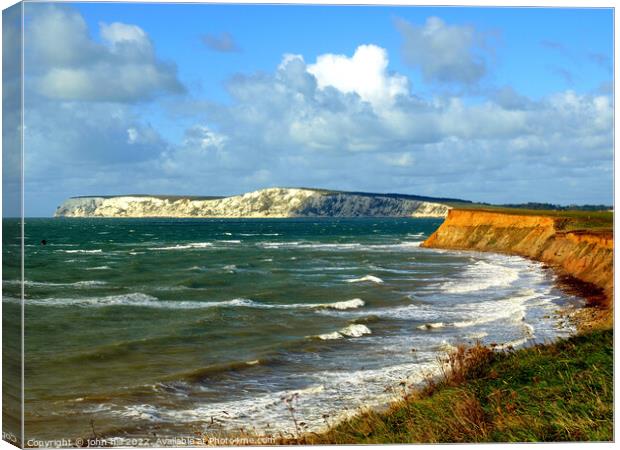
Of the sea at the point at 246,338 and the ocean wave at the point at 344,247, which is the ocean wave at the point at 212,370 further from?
the ocean wave at the point at 344,247

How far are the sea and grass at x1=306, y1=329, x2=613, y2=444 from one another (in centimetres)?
123

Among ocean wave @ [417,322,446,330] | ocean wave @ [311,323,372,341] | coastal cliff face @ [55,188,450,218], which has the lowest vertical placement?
ocean wave @ [311,323,372,341]

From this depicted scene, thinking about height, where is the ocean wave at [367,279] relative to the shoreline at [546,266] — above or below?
below

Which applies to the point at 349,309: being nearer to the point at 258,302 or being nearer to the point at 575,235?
the point at 258,302

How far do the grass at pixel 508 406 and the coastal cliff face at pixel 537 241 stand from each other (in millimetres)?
9698

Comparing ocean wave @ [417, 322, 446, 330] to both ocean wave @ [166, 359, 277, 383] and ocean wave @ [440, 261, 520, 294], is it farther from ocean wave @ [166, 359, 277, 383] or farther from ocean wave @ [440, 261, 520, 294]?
ocean wave @ [440, 261, 520, 294]

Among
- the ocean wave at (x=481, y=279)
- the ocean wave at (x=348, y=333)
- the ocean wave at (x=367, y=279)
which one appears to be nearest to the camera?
the ocean wave at (x=348, y=333)

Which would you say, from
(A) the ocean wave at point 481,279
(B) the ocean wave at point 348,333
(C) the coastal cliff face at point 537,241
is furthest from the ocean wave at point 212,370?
(A) the ocean wave at point 481,279

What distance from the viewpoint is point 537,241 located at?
44.8 m

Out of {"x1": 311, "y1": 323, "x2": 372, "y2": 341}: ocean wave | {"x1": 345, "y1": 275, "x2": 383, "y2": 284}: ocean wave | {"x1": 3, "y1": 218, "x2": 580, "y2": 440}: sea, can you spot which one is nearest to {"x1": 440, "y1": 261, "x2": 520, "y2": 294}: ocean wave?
{"x1": 3, "y1": 218, "x2": 580, "y2": 440}: sea

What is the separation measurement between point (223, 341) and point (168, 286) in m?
13.9

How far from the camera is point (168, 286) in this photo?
32219 mm

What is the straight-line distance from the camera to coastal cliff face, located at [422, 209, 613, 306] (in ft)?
89.0

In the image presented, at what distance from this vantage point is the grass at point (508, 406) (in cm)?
852
